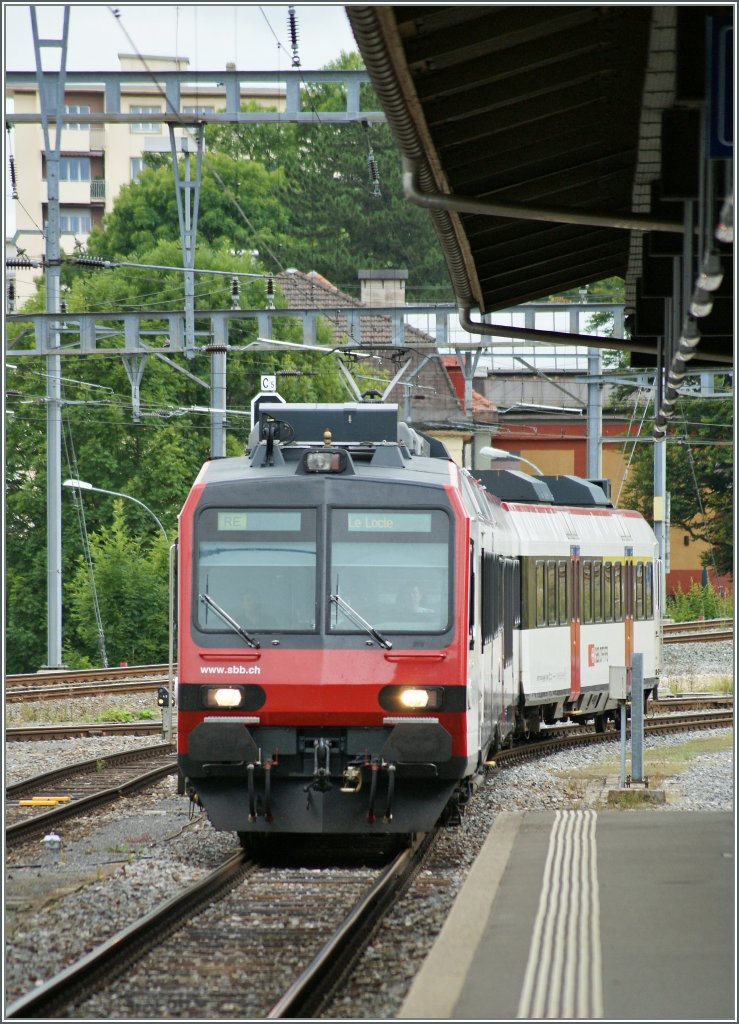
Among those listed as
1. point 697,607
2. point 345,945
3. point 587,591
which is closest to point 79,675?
point 587,591

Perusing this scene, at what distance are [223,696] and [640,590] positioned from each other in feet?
46.6

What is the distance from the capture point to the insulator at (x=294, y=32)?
21734 mm

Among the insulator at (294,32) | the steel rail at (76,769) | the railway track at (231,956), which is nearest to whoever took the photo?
the railway track at (231,956)

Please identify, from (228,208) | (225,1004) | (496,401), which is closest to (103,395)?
(228,208)

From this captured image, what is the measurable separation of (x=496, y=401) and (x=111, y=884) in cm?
5901

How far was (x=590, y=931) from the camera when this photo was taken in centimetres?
838

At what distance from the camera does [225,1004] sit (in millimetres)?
7605

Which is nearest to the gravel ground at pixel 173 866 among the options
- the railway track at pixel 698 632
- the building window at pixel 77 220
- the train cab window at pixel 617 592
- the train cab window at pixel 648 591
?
the train cab window at pixel 617 592

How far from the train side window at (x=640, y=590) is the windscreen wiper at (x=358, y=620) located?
44.6 ft

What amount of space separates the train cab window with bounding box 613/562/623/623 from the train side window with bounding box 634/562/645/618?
90cm

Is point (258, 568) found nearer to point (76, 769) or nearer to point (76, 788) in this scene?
point (76, 788)

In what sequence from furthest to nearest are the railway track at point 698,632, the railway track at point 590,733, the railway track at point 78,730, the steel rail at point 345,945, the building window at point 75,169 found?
1. the building window at point 75,169
2. the railway track at point 698,632
3. the railway track at point 78,730
4. the railway track at point 590,733
5. the steel rail at point 345,945

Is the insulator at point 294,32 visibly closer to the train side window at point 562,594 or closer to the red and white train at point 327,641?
the train side window at point 562,594

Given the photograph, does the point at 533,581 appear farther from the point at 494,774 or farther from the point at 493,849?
the point at 493,849
